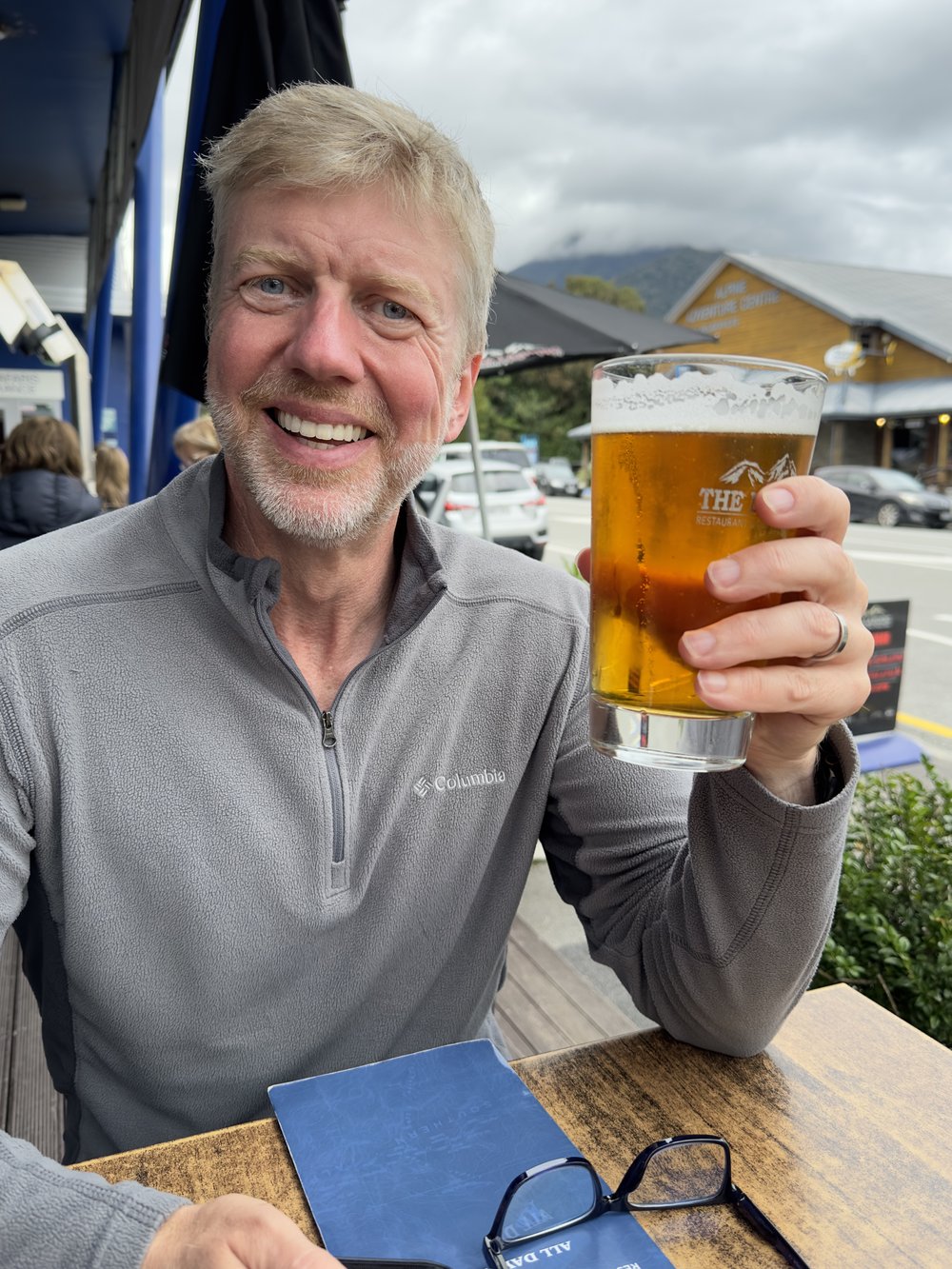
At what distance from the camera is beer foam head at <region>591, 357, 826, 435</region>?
0.78m

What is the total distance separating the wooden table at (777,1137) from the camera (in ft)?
2.77

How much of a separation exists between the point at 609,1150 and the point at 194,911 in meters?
0.54

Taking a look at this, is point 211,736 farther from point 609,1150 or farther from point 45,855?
point 609,1150

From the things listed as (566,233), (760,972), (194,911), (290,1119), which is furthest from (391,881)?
(566,233)

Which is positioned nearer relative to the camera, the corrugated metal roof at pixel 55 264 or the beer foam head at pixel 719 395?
the beer foam head at pixel 719 395

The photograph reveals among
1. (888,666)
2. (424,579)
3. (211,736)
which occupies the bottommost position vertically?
(888,666)

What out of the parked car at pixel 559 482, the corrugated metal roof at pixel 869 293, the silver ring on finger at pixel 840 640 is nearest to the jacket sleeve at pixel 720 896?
the silver ring on finger at pixel 840 640

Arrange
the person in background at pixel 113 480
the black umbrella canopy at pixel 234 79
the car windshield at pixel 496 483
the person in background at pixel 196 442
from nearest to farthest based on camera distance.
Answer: the black umbrella canopy at pixel 234 79, the person in background at pixel 196 442, the person in background at pixel 113 480, the car windshield at pixel 496 483

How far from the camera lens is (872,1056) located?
1102mm

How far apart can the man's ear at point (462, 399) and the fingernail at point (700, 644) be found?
717 millimetres

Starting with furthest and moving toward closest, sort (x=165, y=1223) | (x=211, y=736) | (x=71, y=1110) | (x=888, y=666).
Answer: (x=888, y=666)
(x=71, y=1110)
(x=211, y=736)
(x=165, y=1223)

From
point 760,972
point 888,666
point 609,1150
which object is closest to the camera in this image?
point 609,1150

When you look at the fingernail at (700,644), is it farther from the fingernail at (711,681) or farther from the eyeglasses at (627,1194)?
the eyeglasses at (627,1194)

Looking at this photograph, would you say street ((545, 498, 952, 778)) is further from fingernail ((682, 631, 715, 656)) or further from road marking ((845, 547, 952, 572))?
fingernail ((682, 631, 715, 656))
